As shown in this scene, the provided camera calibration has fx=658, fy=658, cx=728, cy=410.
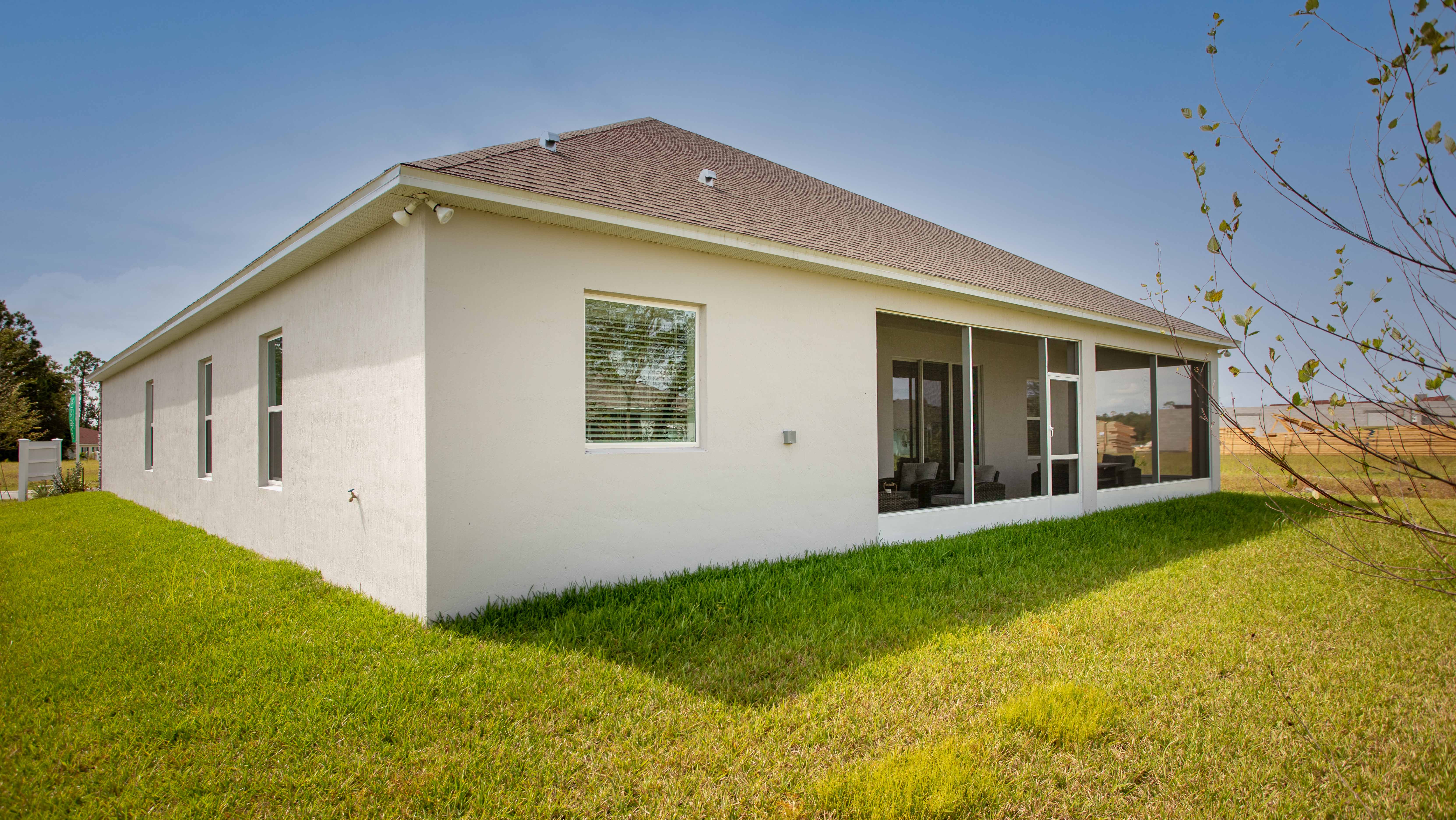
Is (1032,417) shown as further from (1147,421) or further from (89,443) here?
(89,443)

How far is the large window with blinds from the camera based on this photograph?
6023mm

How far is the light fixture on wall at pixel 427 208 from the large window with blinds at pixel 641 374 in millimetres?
1374

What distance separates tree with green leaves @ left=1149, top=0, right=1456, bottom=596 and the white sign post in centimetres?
2609

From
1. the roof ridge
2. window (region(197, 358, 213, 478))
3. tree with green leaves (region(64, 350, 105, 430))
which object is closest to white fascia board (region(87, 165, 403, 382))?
the roof ridge

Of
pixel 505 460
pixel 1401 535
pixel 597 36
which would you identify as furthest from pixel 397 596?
pixel 1401 535

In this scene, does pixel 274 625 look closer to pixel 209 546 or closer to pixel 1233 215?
pixel 209 546

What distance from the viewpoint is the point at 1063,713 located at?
3475 mm

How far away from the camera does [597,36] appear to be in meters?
10.1

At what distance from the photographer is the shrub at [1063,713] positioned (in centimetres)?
332

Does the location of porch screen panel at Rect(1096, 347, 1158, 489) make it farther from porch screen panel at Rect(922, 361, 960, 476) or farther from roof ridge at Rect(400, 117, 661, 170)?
roof ridge at Rect(400, 117, 661, 170)

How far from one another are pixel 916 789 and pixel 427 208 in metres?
5.03

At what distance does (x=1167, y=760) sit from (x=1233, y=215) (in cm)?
250

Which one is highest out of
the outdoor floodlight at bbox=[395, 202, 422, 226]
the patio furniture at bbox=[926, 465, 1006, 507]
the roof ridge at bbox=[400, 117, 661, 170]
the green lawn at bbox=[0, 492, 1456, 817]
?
the roof ridge at bbox=[400, 117, 661, 170]

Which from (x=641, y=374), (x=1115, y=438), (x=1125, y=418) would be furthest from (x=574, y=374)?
(x=1125, y=418)
